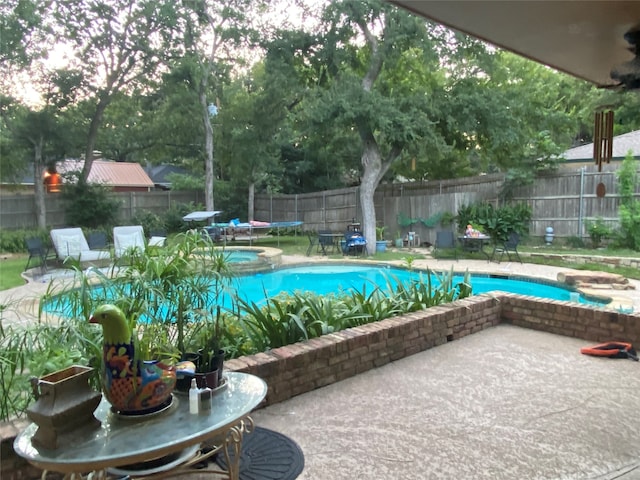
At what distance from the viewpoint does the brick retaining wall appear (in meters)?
2.79

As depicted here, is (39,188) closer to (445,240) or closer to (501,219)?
(445,240)

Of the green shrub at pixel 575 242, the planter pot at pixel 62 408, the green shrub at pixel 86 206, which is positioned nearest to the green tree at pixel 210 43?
the green shrub at pixel 86 206

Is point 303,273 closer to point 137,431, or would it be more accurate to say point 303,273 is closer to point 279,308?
point 279,308

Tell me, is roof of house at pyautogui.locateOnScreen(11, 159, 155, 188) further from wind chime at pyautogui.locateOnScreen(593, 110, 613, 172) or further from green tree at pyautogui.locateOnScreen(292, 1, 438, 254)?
wind chime at pyautogui.locateOnScreen(593, 110, 613, 172)

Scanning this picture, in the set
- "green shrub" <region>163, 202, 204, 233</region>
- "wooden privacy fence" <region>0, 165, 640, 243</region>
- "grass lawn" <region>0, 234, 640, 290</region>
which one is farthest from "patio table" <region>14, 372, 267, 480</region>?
"green shrub" <region>163, 202, 204, 233</region>

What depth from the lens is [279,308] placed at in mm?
3408

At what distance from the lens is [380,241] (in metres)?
12.5

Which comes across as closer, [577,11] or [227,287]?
[577,11]

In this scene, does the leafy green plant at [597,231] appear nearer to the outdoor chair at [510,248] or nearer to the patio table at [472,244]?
the outdoor chair at [510,248]

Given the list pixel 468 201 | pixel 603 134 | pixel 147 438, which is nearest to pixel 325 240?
pixel 468 201

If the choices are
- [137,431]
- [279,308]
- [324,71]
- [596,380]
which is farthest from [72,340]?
[324,71]

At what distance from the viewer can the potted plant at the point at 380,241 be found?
12008 mm

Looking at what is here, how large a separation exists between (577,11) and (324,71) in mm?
10341

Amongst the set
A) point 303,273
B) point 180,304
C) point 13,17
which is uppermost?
point 13,17
